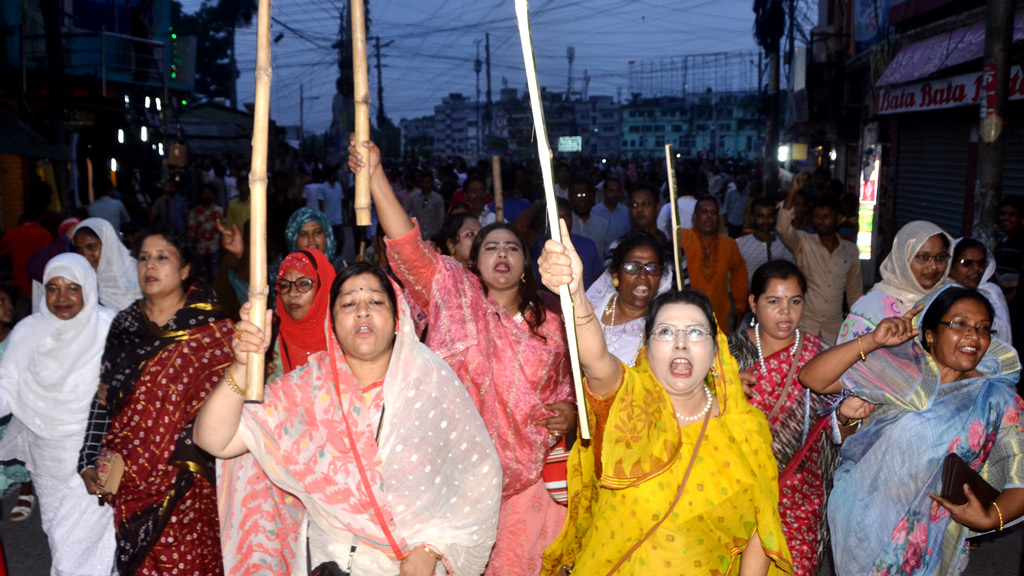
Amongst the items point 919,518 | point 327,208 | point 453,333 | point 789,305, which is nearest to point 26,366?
point 453,333

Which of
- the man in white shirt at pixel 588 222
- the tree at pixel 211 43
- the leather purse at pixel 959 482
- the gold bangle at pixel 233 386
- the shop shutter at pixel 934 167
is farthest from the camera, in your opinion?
the tree at pixel 211 43

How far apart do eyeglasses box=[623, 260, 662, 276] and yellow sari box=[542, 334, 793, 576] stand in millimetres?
1496

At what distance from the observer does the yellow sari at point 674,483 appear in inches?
113

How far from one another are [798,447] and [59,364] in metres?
3.32

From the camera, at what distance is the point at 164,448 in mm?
3932

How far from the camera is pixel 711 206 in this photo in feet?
22.7

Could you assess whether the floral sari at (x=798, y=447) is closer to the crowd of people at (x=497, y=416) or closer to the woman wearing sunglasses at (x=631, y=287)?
the crowd of people at (x=497, y=416)

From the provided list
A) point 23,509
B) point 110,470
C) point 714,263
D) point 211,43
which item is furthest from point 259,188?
point 211,43

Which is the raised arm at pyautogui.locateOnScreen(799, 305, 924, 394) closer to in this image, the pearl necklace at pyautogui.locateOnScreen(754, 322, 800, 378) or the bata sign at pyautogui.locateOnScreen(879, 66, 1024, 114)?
Result: the pearl necklace at pyautogui.locateOnScreen(754, 322, 800, 378)

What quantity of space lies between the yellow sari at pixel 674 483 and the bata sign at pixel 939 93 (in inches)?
287

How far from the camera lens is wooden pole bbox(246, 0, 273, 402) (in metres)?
2.62

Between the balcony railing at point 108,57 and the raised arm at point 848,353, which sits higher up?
the balcony railing at point 108,57

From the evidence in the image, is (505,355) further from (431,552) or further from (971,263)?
(971,263)

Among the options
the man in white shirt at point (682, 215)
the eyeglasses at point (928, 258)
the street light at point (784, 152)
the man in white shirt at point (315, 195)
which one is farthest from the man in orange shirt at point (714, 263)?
the street light at point (784, 152)
